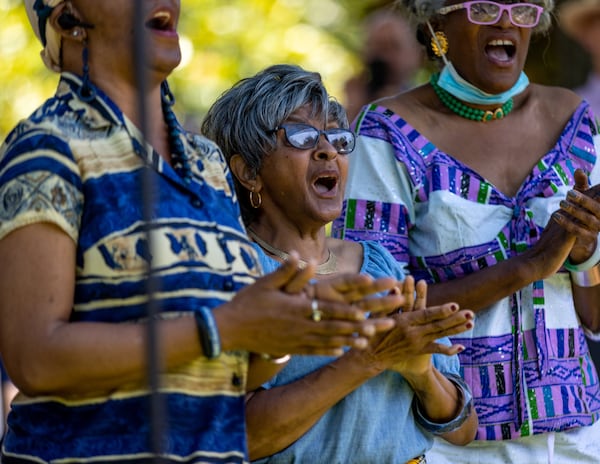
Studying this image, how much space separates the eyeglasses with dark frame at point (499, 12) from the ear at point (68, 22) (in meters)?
1.50

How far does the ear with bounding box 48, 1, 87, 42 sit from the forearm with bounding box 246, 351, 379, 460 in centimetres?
84

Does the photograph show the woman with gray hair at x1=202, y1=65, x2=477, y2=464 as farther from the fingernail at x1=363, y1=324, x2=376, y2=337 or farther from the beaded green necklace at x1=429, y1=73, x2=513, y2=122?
the beaded green necklace at x1=429, y1=73, x2=513, y2=122

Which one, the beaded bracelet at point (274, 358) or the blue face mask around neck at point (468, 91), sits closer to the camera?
the beaded bracelet at point (274, 358)

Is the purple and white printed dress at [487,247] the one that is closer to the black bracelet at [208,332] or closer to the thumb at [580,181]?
the thumb at [580,181]

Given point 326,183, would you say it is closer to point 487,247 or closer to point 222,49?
point 487,247

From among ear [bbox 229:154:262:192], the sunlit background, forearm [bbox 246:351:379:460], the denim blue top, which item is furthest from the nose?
the sunlit background

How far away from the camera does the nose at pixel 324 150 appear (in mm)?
2898

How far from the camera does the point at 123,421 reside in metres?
2.15

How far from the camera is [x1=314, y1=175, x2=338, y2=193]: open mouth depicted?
2924mm

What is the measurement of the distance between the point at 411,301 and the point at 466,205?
37.7 inches

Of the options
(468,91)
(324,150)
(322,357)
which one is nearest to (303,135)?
(324,150)

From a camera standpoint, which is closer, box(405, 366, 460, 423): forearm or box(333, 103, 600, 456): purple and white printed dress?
box(405, 366, 460, 423): forearm

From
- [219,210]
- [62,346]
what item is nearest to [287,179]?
[219,210]

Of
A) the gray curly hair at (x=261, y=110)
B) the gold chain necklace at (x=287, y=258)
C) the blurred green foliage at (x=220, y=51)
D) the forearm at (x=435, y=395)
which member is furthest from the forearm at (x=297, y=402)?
the blurred green foliage at (x=220, y=51)
